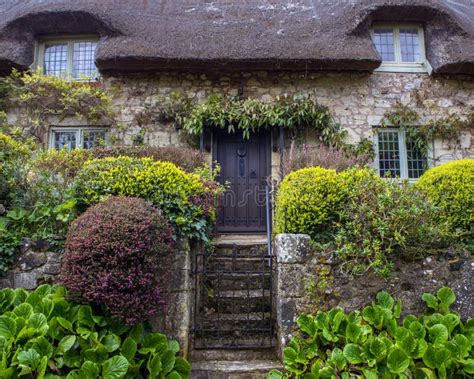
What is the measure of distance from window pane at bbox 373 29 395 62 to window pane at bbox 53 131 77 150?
6020 millimetres

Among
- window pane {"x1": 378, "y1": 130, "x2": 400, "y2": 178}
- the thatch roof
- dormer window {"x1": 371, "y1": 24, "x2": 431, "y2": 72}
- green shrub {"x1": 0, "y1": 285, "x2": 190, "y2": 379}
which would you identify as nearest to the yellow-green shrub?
green shrub {"x1": 0, "y1": 285, "x2": 190, "y2": 379}

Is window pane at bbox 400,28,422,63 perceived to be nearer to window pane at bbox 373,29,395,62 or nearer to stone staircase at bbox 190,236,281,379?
window pane at bbox 373,29,395,62

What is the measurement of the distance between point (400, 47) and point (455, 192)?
14.4 feet

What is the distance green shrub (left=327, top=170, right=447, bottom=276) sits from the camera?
4148 mm

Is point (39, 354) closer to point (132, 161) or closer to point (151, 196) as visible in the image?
point (151, 196)

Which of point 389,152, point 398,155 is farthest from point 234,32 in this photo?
point 398,155

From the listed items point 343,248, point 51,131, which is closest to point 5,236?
point 343,248

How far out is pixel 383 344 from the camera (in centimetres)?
344

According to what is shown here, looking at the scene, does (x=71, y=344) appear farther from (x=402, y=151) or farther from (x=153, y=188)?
(x=402, y=151)

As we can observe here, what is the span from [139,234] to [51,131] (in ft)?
16.8

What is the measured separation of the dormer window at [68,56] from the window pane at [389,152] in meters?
5.59

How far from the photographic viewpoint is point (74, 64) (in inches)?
318

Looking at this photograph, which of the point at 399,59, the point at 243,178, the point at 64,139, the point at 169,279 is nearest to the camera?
the point at 169,279

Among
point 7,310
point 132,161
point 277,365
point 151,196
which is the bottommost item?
point 277,365
